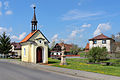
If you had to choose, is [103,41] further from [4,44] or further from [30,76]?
[30,76]

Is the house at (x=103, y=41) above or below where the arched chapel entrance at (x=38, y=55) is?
above

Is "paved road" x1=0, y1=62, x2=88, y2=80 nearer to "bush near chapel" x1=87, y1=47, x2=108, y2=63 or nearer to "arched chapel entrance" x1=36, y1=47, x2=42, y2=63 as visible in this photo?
"arched chapel entrance" x1=36, y1=47, x2=42, y2=63

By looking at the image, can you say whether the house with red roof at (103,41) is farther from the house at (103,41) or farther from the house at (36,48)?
the house at (36,48)

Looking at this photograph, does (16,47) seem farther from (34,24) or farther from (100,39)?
(34,24)

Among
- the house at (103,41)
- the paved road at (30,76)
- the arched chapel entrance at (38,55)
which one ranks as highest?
the house at (103,41)

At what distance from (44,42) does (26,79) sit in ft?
49.9

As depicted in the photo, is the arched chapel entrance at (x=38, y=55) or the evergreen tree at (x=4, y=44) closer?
the arched chapel entrance at (x=38, y=55)

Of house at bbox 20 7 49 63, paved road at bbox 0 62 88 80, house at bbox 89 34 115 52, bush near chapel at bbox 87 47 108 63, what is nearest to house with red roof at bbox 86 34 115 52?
house at bbox 89 34 115 52

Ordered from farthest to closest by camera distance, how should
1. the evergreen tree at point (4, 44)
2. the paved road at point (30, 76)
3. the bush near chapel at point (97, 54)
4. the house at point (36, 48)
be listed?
1. the evergreen tree at point (4, 44)
2. the bush near chapel at point (97, 54)
3. the house at point (36, 48)
4. the paved road at point (30, 76)

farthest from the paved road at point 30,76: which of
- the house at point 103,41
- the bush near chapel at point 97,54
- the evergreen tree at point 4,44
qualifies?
the house at point 103,41

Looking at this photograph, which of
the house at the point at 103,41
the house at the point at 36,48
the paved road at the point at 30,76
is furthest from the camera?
the house at the point at 103,41

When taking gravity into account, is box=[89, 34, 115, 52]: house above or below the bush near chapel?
above

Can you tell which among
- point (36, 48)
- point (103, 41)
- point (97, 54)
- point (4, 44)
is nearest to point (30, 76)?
point (36, 48)

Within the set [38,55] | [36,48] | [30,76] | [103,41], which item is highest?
[103,41]
